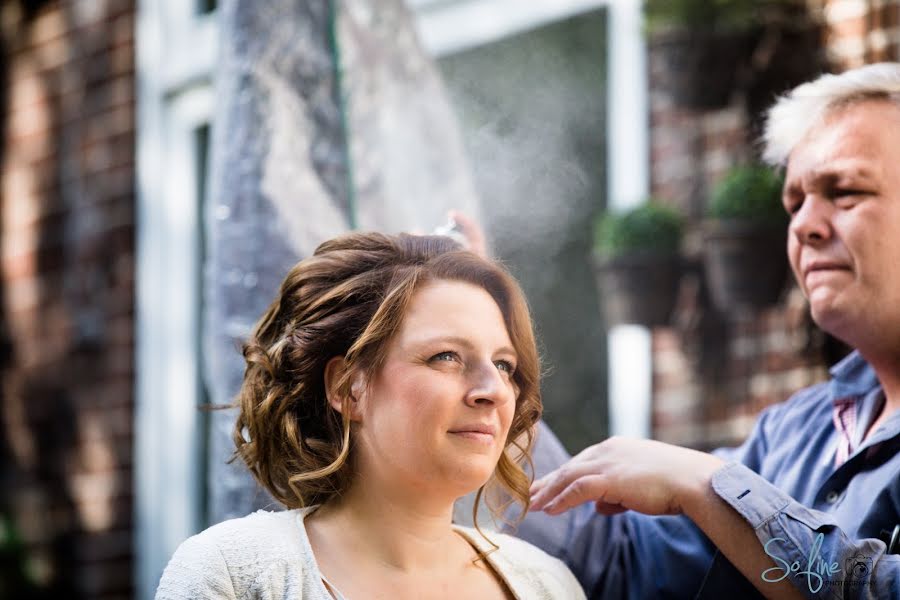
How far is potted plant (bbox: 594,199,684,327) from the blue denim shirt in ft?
2.68

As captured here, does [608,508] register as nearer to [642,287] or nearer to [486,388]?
[486,388]

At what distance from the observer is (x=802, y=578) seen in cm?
154

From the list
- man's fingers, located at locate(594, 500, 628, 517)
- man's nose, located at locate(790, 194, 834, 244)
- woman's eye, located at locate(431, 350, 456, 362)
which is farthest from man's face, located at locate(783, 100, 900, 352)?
woman's eye, located at locate(431, 350, 456, 362)

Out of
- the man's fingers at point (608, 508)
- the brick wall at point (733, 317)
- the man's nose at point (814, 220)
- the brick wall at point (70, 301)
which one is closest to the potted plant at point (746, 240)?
the brick wall at point (733, 317)

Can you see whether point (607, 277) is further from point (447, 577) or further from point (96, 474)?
point (96, 474)

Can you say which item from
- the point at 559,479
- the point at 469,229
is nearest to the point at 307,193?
the point at 469,229

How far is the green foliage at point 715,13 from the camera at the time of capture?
9.00 ft

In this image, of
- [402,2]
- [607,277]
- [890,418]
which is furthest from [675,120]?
[890,418]

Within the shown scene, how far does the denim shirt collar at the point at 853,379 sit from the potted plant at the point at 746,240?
0.70 m

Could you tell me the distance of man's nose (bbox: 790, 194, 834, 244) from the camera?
1.76 m

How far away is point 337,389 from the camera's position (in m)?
1.47

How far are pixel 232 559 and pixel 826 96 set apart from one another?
1116 millimetres

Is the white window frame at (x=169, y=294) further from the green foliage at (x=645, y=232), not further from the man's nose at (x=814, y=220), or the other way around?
the man's nose at (x=814, y=220)

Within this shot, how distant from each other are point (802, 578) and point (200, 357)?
269cm
